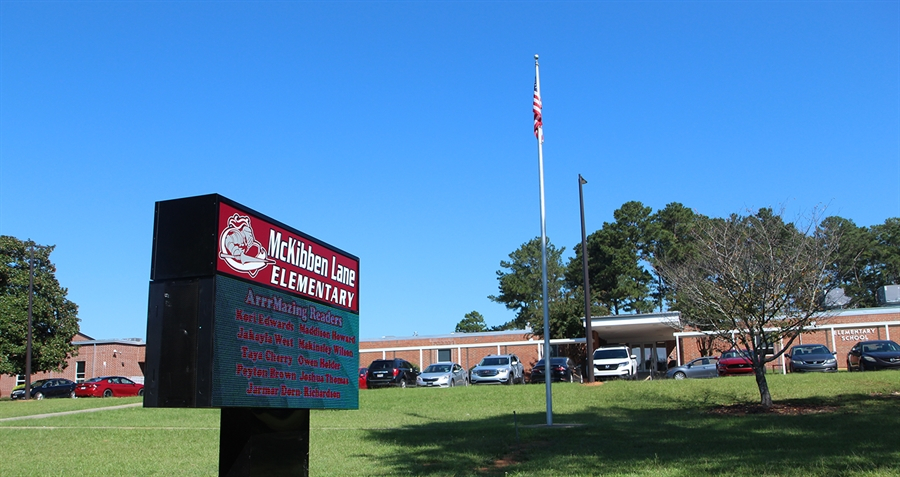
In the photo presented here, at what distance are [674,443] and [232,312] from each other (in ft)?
30.0

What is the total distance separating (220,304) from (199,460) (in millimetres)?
8496

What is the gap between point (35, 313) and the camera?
49.1 metres

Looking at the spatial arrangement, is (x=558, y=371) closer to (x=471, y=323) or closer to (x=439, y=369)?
(x=439, y=369)

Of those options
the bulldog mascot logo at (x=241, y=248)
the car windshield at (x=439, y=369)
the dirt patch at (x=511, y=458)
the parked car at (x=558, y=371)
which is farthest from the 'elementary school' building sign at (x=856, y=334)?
the bulldog mascot logo at (x=241, y=248)

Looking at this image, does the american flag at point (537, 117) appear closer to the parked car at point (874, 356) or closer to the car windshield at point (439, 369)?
the parked car at point (874, 356)

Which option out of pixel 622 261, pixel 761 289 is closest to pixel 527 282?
pixel 622 261

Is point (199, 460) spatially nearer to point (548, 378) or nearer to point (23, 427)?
point (548, 378)

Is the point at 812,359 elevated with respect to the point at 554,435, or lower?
elevated

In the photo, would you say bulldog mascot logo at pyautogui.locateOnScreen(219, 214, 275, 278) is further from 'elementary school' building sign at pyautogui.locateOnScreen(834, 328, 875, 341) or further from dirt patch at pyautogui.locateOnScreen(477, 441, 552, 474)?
'elementary school' building sign at pyautogui.locateOnScreen(834, 328, 875, 341)

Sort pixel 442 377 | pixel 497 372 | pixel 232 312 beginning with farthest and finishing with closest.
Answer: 1. pixel 442 377
2. pixel 497 372
3. pixel 232 312

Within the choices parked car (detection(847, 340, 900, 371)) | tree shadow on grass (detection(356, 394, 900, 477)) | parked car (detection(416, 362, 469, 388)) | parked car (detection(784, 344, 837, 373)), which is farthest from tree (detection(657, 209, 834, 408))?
parked car (detection(416, 362, 469, 388))

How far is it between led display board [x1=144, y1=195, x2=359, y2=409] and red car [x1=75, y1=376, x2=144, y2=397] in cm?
3507

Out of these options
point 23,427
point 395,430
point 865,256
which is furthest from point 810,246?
point 865,256

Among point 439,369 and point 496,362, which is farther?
point 439,369
